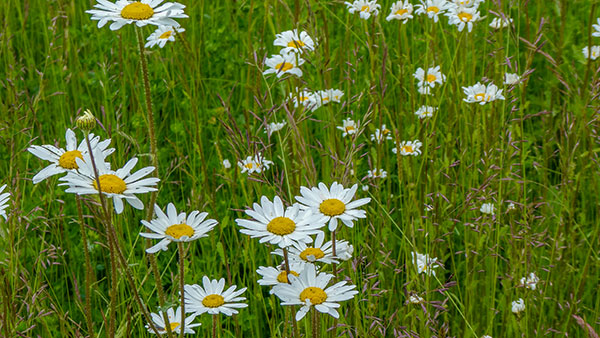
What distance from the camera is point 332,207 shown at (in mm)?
1401

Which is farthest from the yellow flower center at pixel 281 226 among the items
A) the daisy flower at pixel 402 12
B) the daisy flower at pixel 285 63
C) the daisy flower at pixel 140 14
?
the daisy flower at pixel 402 12

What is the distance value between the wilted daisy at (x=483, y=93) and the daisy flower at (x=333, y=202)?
1.02 meters

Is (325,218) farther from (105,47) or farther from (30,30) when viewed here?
(30,30)

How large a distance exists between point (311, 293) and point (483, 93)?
1383 millimetres

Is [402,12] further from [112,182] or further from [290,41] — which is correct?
[112,182]

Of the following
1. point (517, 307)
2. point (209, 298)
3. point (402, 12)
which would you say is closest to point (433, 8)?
point (402, 12)

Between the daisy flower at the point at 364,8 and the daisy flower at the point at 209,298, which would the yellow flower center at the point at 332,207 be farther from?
the daisy flower at the point at 364,8

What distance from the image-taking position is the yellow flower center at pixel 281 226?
4.26 feet

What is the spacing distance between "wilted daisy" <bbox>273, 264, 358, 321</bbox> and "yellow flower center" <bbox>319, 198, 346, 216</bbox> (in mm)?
156

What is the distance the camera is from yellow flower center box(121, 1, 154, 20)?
4.66 ft

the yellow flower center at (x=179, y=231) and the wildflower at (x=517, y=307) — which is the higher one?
the yellow flower center at (x=179, y=231)

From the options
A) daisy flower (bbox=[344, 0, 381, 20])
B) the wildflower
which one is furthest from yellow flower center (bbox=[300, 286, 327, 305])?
daisy flower (bbox=[344, 0, 381, 20])

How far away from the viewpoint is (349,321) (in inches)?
A: 73.0

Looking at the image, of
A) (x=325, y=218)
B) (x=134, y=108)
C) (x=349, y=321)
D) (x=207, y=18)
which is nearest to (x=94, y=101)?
(x=134, y=108)
